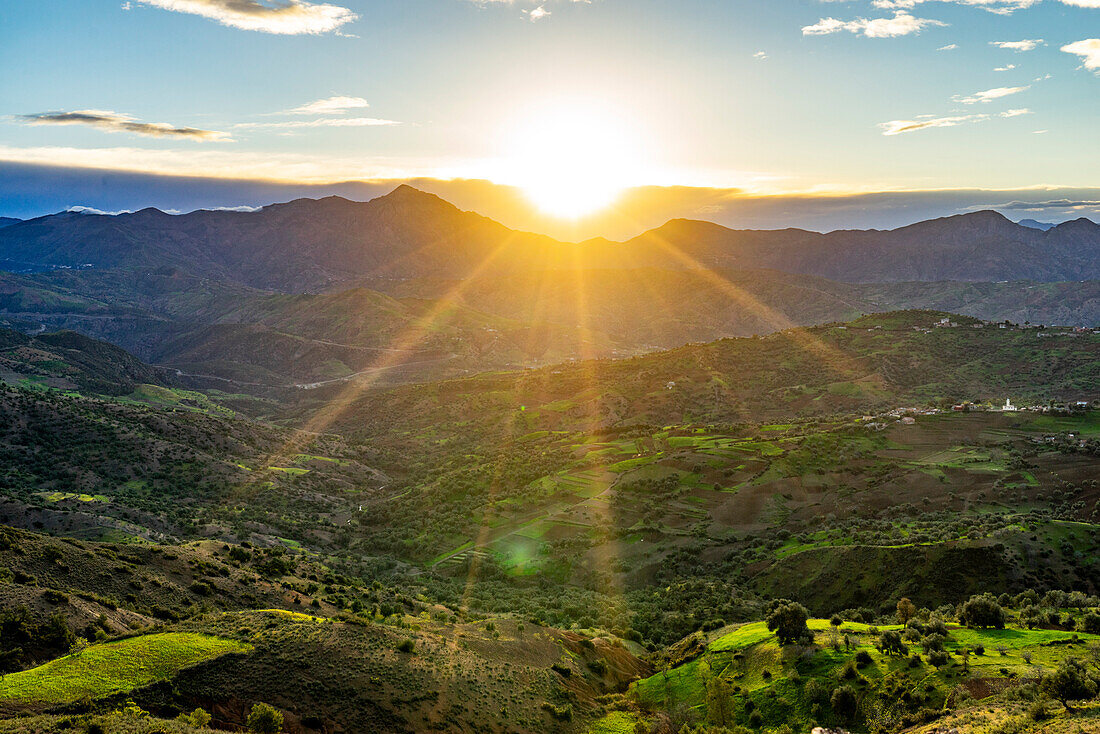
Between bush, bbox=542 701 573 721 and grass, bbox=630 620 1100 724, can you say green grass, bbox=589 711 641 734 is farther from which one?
grass, bbox=630 620 1100 724

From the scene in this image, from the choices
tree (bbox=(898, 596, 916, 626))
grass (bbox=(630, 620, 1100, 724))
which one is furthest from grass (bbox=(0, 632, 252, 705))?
tree (bbox=(898, 596, 916, 626))

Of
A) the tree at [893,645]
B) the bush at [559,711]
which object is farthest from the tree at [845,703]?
the bush at [559,711]

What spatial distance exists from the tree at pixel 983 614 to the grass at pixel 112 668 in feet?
124

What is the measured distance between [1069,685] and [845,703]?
8.78 m

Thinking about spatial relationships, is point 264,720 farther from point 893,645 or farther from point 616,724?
point 893,645

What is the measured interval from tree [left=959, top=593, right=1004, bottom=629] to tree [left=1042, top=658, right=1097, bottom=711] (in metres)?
10.3

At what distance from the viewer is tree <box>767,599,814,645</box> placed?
35000 millimetres

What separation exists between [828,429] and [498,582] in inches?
2451

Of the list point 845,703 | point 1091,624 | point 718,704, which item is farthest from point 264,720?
point 1091,624

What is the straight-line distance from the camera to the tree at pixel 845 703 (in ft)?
95.2

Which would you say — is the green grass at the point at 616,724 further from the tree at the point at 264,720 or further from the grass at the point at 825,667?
the tree at the point at 264,720

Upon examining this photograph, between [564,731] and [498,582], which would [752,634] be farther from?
[498,582]

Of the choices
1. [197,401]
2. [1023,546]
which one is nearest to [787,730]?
[1023,546]

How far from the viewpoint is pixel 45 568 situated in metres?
36.8
